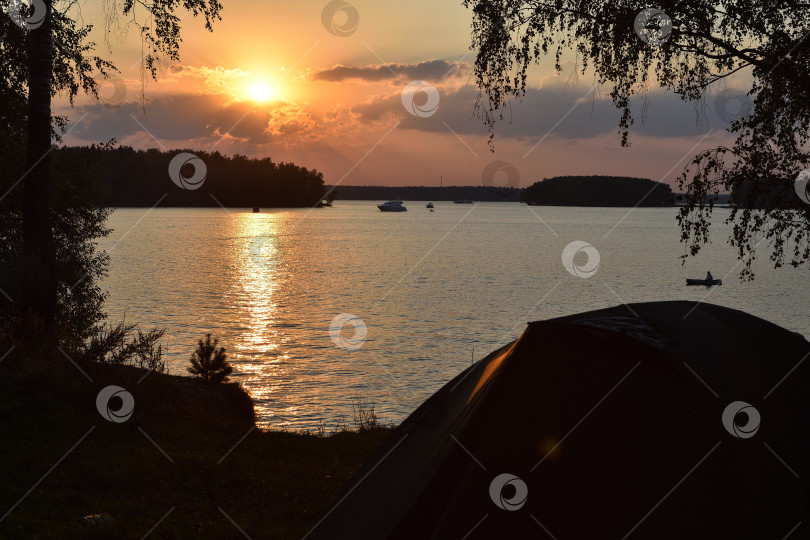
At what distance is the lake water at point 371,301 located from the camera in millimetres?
24203

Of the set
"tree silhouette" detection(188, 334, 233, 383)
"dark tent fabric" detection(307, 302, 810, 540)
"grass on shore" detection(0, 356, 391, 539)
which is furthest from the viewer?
"tree silhouette" detection(188, 334, 233, 383)

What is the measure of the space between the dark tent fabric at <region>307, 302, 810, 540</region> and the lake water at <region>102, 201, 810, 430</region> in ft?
43.7

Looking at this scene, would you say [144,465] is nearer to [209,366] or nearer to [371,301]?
[209,366]

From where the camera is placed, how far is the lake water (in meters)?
24.2

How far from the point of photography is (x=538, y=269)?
6888 cm

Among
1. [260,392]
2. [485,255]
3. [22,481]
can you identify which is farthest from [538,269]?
[22,481]

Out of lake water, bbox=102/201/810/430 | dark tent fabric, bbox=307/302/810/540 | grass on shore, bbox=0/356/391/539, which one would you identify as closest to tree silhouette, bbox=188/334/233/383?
lake water, bbox=102/201/810/430

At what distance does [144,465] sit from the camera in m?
9.04

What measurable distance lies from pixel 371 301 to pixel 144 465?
37.5 meters

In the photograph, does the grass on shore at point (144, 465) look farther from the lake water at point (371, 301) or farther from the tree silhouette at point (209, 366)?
the lake water at point (371, 301)

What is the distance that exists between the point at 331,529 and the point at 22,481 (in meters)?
4.62

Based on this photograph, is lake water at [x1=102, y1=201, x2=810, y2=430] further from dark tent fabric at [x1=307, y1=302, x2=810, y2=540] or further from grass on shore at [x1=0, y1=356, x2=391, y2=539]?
dark tent fabric at [x1=307, y1=302, x2=810, y2=540]

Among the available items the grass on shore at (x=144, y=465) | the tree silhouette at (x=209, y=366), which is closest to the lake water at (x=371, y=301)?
the tree silhouette at (x=209, y=366)

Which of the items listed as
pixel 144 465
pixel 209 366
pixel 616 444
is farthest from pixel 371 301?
pixel 616 444
